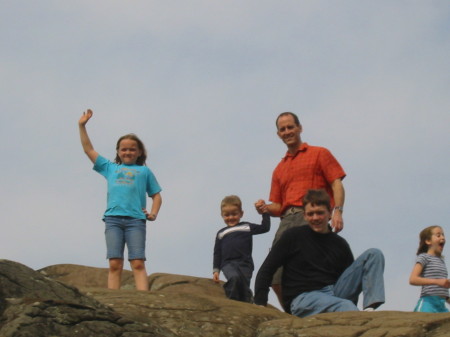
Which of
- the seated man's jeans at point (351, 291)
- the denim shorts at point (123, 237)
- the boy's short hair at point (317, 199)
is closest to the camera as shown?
the seated man's jeans at point (351, 291)

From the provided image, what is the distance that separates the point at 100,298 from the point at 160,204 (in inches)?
116

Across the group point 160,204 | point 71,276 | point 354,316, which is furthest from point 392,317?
point 71,276

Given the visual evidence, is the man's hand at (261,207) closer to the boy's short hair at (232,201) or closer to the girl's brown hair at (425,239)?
the boy's short hair at (232,201)

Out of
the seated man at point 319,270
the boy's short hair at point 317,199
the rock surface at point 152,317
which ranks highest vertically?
the boy's short hair at point 317,199

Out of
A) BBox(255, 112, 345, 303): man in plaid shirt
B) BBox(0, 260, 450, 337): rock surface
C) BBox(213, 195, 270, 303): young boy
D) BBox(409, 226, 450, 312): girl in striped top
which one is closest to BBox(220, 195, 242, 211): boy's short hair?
BBox(213, 195, 270, 303): young boy

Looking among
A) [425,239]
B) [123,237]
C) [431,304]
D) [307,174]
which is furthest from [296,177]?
[123,237]

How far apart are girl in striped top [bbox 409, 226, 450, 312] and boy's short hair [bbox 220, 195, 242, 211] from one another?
2593 mm

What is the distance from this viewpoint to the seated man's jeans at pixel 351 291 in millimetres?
8586

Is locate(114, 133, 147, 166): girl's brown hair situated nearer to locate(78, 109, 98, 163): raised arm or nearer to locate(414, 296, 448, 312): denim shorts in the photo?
locate(78, 109, 98, 163): raised arm

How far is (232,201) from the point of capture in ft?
38.6

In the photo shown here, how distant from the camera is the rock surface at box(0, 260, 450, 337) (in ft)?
20.1

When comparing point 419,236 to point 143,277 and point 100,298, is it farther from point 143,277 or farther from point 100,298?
point 100,298

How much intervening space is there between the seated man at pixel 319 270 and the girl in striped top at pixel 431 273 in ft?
3.75

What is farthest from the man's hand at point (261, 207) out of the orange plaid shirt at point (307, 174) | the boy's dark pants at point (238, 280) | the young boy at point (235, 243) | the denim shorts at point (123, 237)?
the denim shorts at point (123, 237)
